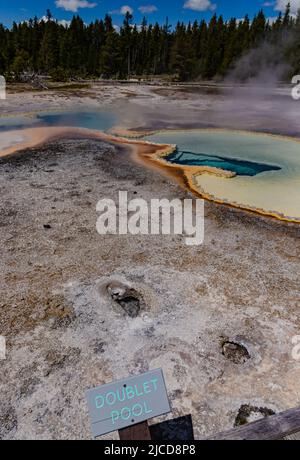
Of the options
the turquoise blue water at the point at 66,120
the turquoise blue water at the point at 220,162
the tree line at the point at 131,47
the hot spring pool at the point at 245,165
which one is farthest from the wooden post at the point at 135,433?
the tree line at the point at 131,47

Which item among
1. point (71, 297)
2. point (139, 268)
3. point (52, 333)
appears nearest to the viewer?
point (52, 333)

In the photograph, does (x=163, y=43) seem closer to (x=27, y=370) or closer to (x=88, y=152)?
(x=88, y=152)

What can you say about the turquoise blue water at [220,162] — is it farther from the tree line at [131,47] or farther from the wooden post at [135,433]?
the tree line at [131,47]

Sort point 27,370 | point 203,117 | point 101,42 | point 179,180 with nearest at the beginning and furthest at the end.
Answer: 1. point 27,370
2. point 179,180
3. point 203,117
4. point 101,42

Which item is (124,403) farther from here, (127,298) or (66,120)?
(66,120)

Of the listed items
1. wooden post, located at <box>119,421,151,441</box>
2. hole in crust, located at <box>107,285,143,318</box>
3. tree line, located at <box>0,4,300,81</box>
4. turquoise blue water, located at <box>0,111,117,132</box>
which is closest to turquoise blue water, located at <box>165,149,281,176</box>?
turquoise blue water, located at <box>0,111,117,132</box>

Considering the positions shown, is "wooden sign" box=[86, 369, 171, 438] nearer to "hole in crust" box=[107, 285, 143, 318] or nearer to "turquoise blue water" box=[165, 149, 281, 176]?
"hole in crust" box=[107, 285, 143, 318]

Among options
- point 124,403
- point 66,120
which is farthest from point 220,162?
point 124,403
